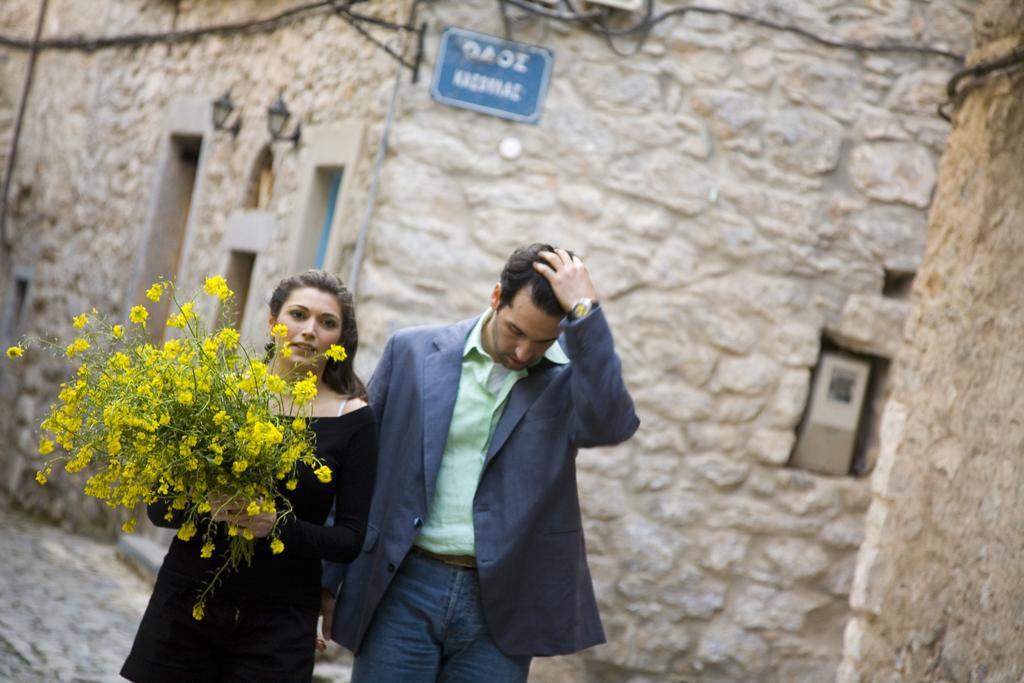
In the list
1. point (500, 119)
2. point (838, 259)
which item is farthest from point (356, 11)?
point (838, 259)

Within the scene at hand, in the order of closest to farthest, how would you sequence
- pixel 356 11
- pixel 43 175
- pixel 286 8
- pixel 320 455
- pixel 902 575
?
pixel 320 455 < pixel 902 575 < pixel 356 11 < pixel 286 8 < pixel 43 175

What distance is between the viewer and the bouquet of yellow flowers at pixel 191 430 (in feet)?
8.21

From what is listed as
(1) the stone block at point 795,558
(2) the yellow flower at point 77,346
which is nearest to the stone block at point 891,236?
(1) the stone block at point 795,558

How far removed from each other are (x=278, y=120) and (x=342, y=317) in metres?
3.96

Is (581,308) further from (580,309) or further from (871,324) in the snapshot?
(871,324)

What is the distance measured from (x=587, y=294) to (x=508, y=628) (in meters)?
0.77

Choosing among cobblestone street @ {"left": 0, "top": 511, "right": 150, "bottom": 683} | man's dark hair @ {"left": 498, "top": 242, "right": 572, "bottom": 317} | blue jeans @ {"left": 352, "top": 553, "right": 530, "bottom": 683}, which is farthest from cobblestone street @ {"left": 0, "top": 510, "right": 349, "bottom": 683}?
man's dark hair @ {"left": 498, "top": 242, "right": 572, "bottom": 317}

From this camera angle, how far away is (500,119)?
5480 mm

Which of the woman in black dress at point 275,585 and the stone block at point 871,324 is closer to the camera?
the woman in black dress at point 275,585

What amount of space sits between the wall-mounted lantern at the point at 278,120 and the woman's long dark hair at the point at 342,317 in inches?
150

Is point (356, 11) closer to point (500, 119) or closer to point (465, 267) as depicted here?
point (500, 119)

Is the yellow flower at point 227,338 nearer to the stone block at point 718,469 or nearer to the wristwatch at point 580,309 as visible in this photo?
the wristwatch at point 580,309

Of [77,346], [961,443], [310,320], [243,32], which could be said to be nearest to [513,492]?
[310,320]

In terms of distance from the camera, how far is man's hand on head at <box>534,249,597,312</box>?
2779 mm
